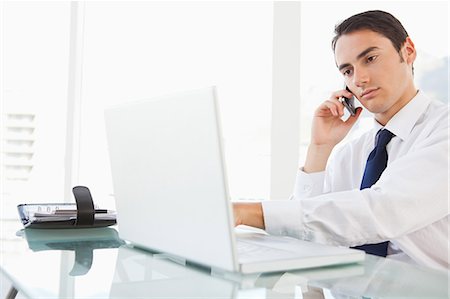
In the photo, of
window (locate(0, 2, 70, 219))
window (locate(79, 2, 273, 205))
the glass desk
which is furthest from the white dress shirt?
window (locate(0, 2, 70, 219))

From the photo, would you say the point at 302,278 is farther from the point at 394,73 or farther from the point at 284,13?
the point at 284,13

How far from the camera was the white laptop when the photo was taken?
30.8 inches

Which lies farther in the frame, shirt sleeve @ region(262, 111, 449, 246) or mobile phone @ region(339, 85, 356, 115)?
mobile phone @ region(339, 85, 356, 115)

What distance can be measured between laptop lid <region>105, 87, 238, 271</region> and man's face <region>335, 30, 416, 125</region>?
77 cm

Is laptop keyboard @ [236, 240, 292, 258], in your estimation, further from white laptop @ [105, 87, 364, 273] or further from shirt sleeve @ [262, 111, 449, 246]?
shirt sleeve @ [262, 111, 449, 246]

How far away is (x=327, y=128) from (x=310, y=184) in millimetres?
193

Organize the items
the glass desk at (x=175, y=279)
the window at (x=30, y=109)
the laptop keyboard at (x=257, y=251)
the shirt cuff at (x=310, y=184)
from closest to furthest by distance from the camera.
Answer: the glass desk at (x=175, y=279), the laptop keyboard at (x=257, y=251), the shirt cuff at (x=310, y=184), the window at (x=30, y=109)

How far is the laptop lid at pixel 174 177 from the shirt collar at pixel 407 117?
0.80 m

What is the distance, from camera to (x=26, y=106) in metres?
3.85

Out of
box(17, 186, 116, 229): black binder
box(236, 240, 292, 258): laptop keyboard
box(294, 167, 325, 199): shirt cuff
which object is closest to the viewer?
box(236, 240, 292, 258): laptop keyboard

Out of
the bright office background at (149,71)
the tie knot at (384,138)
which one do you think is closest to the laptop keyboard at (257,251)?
the tie knot at (384,138)

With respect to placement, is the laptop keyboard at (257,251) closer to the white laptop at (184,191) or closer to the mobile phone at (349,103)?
the white laptop at (184,191)

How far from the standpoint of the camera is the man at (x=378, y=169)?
112 centimetres

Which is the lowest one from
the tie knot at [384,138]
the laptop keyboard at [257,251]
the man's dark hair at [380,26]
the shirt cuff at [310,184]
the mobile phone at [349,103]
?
the laptop keyboard at [257,251]
